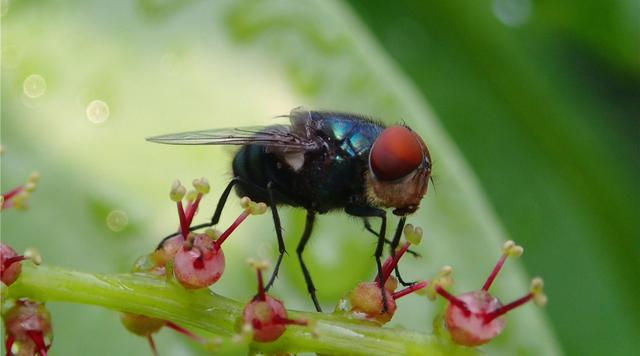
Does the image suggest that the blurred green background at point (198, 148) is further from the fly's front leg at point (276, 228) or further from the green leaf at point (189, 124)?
the fly's front leg at point (276, 228)

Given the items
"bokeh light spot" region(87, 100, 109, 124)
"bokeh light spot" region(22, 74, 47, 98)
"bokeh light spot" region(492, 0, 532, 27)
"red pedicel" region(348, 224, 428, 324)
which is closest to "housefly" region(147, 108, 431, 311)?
"red pedicel" region(348, 224, 428, 324)

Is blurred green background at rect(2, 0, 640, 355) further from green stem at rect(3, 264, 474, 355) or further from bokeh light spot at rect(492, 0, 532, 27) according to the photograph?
green stem at rect(3, 264, 474, 355)

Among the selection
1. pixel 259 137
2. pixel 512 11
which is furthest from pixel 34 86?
pixel 512 11

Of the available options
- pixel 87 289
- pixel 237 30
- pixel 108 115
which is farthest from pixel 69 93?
pixel 87 289

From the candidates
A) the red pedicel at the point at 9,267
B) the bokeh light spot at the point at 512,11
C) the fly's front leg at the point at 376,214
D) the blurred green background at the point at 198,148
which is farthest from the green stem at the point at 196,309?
the bokeh light spot at the point at 512,11

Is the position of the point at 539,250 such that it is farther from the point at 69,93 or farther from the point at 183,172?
the point at 69,93

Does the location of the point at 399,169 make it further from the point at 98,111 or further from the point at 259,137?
the point at 98,111

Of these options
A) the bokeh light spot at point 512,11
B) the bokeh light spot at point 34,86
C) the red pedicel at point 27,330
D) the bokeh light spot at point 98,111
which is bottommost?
the red pedicel at point 27,330
